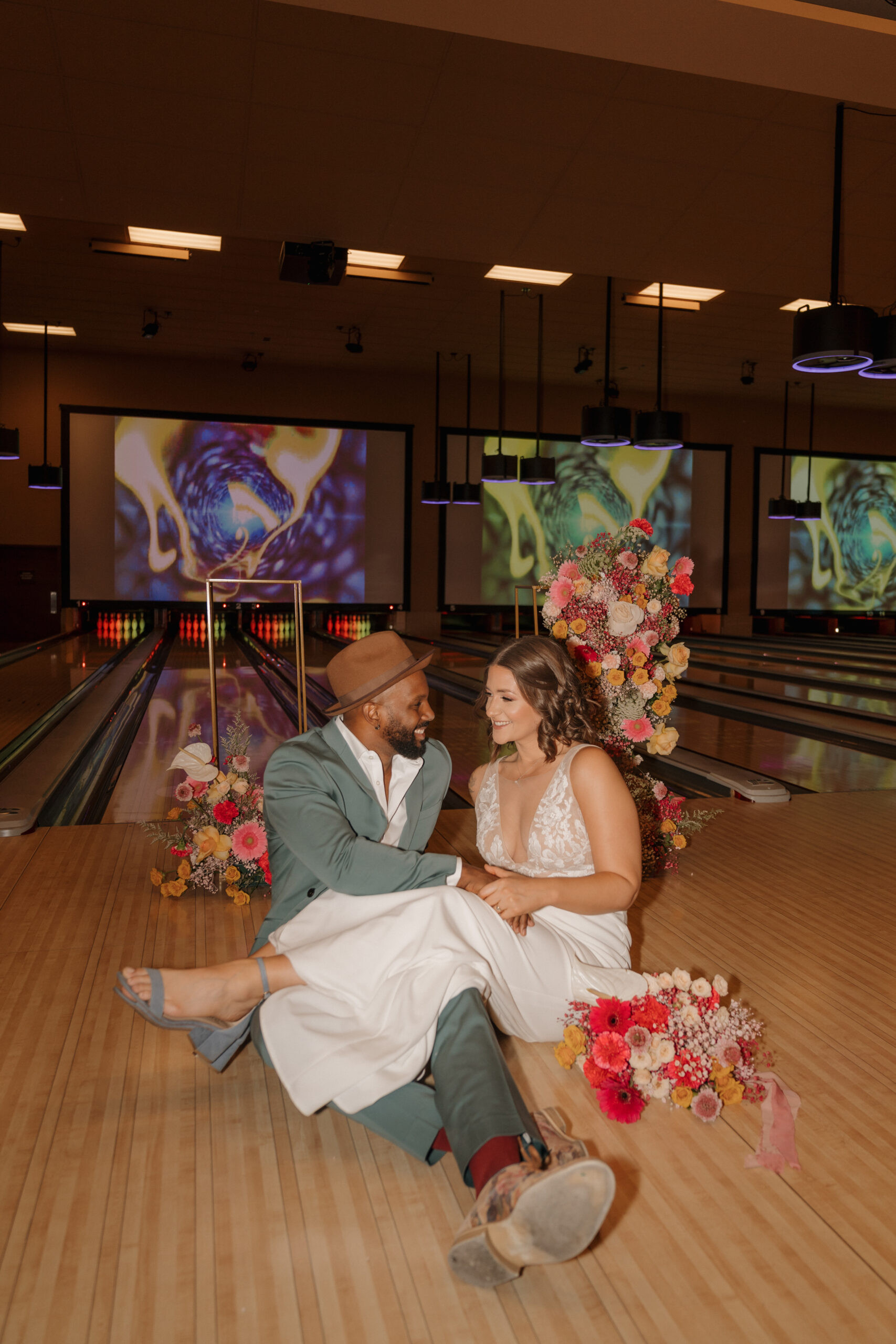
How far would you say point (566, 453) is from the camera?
47.7ft

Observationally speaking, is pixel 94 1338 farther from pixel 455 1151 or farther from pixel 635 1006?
pixel 635 1006

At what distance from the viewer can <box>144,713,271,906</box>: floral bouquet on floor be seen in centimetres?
303

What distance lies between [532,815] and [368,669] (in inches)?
18.4

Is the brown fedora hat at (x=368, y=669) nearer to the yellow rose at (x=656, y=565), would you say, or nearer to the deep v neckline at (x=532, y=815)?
the deep v neckline at (x=532, y=815)

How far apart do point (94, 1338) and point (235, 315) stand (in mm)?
10379

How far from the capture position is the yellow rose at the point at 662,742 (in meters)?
3.09

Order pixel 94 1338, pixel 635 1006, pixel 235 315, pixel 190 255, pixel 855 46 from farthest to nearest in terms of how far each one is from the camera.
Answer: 1. pixel 235 315
2. pixel 190 255
3. pixel 855 46
4. pixel 635 1006
5. pixel 94 1338

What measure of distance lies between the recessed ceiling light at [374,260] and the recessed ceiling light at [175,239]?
41.7 inches

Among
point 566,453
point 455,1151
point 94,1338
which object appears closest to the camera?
point 94,1338

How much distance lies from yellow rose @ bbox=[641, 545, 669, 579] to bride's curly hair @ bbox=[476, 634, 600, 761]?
1095 mm

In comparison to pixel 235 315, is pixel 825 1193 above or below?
below

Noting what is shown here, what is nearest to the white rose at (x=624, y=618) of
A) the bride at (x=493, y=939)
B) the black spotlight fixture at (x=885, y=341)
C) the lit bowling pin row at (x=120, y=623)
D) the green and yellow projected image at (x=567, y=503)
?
the bride at (x=493, y=939)

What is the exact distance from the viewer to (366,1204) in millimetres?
1536

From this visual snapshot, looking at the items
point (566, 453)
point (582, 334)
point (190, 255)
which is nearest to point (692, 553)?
point (566, 453)
